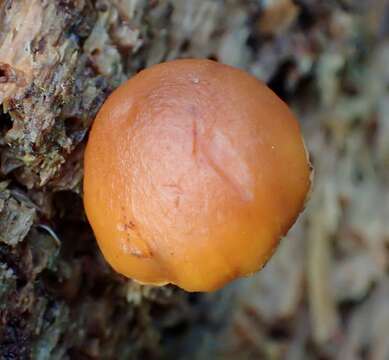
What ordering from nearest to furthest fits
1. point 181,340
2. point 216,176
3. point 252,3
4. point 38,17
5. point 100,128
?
point 216,176
point 100,128
point 38,17
point 252,3
point 181,340

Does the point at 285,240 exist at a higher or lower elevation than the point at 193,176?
lower

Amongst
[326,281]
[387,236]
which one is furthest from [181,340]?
[387,236]

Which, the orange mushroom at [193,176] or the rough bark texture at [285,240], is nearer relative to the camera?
the orange mushroom at [193,176]

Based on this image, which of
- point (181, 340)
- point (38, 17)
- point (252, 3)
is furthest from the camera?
point (181, 340)

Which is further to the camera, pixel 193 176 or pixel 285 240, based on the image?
pixel 285 240

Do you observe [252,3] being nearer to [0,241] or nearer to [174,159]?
[174,159]
